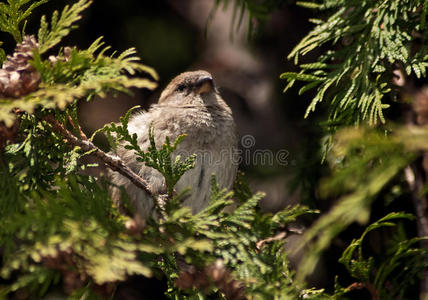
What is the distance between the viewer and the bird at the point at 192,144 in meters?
2.53

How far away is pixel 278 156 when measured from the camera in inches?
129

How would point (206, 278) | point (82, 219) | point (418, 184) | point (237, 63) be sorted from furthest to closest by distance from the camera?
point (237, 63), point (418, 184), point (206, 278), point (82, 219)

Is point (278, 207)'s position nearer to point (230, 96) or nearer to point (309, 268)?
point (230, 96)

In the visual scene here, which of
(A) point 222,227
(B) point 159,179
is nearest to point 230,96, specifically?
(B) point 159,179

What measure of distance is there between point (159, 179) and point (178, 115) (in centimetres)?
47

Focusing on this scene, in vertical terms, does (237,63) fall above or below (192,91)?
above

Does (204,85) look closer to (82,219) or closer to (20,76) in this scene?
(20,76)

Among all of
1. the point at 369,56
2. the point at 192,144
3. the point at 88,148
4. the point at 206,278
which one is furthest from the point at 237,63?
the point at 206,278

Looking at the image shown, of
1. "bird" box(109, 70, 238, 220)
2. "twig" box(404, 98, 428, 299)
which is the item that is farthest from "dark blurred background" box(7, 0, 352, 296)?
"twig" box(404, 98, 428, 299)

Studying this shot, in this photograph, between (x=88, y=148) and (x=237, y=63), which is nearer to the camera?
(x=88, y=148)

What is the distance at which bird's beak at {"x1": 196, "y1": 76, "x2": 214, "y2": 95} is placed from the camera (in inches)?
117

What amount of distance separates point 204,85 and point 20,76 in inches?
64.9

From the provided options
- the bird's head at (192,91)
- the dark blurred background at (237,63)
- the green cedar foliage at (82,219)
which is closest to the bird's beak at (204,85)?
the bird's head at (192,91)

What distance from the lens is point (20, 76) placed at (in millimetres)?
1414
